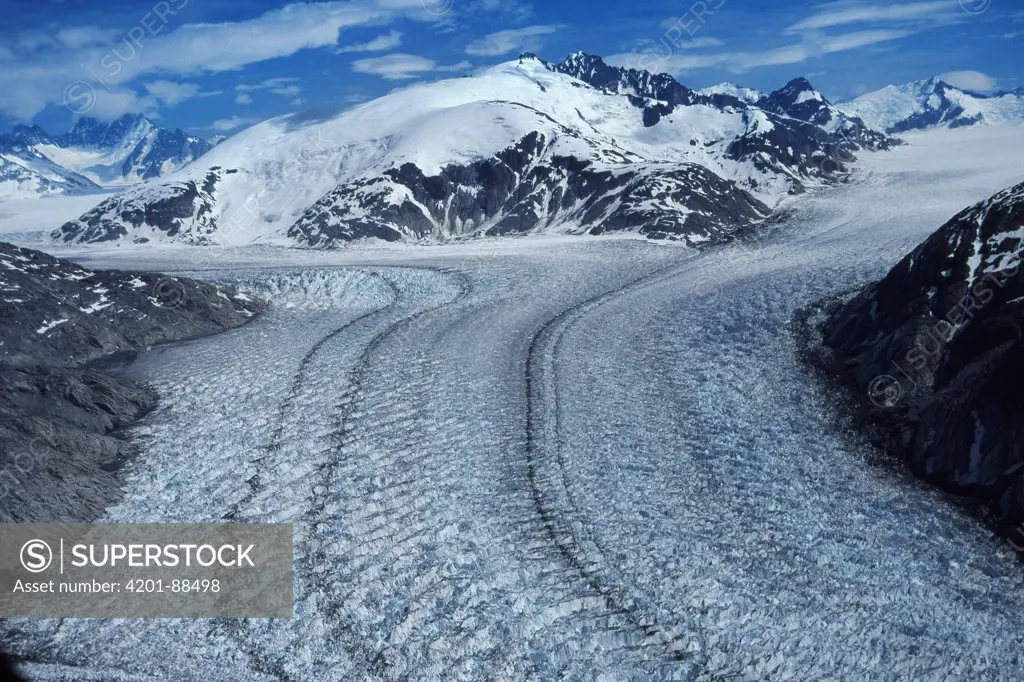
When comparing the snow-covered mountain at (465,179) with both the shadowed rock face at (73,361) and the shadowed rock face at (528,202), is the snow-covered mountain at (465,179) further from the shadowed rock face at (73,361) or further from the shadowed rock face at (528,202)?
the shadowed rock face at (73,361)

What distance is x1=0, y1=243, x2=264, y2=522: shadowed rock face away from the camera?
703 inches

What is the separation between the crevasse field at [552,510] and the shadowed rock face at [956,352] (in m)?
1.29

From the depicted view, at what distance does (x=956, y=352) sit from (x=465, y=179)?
6550 centimetres

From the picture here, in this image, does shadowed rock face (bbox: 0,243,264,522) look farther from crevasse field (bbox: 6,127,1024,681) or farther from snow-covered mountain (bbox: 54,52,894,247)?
snow-covered mountain (bbox: 54,52,894,247)

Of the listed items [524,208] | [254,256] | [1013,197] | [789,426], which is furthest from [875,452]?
[524,208]

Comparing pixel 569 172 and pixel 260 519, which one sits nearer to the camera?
pixel 260 519

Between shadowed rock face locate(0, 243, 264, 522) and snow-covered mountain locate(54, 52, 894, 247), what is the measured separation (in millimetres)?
35462

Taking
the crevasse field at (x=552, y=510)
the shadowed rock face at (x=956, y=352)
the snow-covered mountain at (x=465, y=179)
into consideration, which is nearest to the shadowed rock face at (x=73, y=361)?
the crevasse field at (x=552, y=510)

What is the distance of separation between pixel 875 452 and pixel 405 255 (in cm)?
4359

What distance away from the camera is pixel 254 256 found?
60.3 meters

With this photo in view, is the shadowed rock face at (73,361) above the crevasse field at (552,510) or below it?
above

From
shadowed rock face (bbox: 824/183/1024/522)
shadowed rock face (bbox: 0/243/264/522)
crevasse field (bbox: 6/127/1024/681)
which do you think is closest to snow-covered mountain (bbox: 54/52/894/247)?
shadowed rock face (bbox: 824/183/1024/522)

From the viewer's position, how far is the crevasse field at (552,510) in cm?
1302

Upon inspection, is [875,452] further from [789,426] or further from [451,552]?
[451,552]
